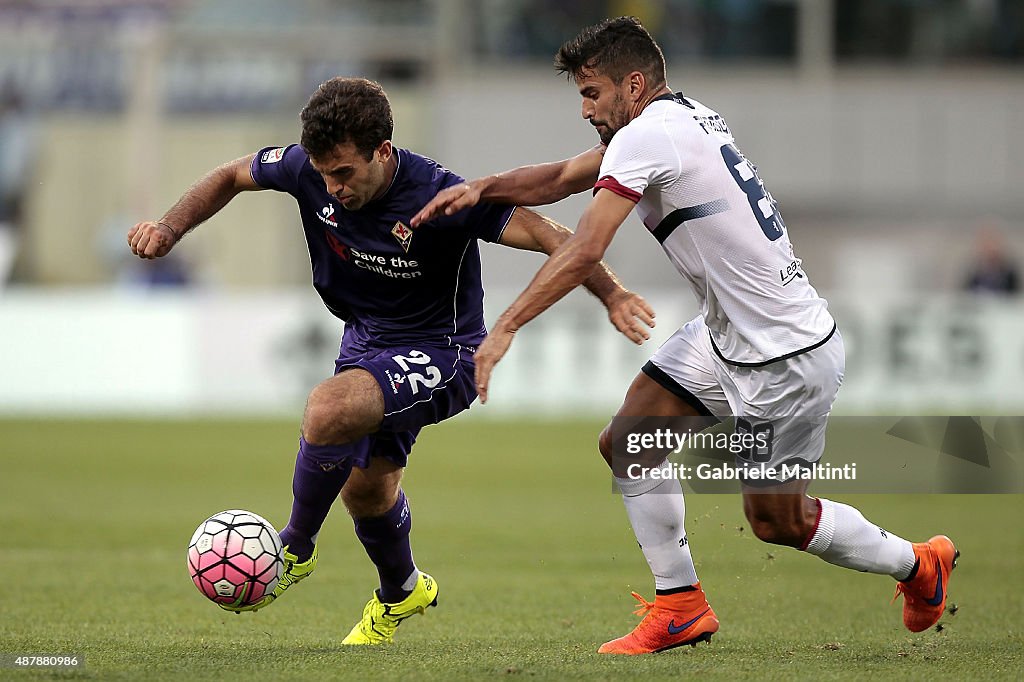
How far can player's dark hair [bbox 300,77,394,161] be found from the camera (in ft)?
18.2

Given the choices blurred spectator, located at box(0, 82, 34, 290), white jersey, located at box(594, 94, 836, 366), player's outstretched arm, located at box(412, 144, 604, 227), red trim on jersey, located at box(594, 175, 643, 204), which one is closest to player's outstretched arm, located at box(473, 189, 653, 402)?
red trim on jersey, located at box(594, 175, 643, 204)

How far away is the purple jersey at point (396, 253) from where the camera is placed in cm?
594

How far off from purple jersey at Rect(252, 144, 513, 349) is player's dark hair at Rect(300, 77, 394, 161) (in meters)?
0.35

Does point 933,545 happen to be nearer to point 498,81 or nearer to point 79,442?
point 79,442

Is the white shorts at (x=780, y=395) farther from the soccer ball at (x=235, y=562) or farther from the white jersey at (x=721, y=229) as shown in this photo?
the soccer ball at (x=235, y=562)

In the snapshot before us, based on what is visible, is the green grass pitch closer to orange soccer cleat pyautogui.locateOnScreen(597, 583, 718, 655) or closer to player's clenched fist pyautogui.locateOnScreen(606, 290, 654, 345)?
orange soccer cleat pyautogui.locateOnScreen(597, 583, 718, 655)

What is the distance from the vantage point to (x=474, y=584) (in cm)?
787

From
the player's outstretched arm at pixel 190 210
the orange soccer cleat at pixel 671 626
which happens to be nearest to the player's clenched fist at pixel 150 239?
the player's outstretched arm at pixel 190 210

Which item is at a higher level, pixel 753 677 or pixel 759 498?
pixel 759 498

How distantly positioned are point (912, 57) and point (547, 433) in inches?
513

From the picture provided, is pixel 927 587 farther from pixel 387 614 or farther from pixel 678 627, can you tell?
pixel 387 614

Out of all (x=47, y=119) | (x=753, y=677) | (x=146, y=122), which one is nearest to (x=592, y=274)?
(x=753, y=677)

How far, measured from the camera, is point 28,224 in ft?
91.5

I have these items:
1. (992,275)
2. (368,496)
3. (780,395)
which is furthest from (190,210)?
(992,275)
